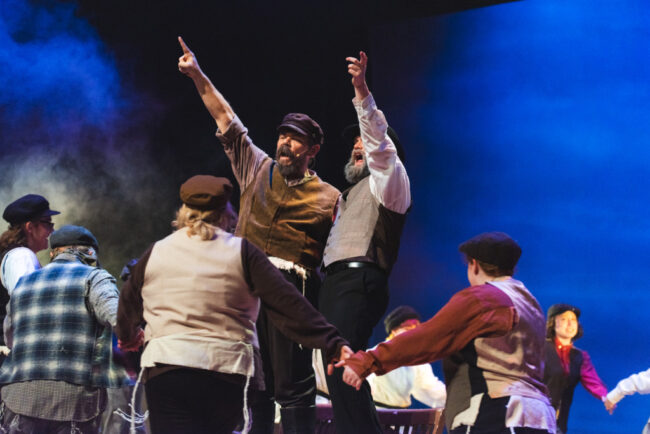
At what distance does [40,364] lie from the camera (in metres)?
3.24

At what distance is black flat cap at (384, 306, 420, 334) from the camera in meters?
6.15

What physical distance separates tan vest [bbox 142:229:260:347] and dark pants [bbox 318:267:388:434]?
666 mm

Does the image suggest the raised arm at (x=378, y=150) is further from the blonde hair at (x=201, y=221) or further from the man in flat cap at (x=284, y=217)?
the blonde hair at (x=201, y=221)

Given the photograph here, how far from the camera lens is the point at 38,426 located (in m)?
3.27

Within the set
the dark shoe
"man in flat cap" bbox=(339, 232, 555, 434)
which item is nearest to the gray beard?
"man in flat cap" bbox=(339, 232, 555, 434)

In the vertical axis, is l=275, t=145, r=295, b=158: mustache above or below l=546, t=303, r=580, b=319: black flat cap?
below

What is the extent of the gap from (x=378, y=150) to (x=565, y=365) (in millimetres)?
3316

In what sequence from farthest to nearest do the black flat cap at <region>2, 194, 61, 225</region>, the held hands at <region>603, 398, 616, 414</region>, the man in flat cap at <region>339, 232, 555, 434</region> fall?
the held hands at <region>603, 398, 616, 414</region>
the black flat cap at <region>2, 194, 61, 225</region>
the man in flat cap at <region>339, 232, 555, 434</region>

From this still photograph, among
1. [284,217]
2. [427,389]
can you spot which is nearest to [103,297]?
[284,217]

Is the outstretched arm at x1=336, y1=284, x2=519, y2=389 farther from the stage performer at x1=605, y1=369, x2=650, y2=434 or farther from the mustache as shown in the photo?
the stage performer at x1=605, y1=369, x2=650, y2=434

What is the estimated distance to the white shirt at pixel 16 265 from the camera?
12.7ft

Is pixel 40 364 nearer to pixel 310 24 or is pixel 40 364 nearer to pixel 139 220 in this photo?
pixel 139 220

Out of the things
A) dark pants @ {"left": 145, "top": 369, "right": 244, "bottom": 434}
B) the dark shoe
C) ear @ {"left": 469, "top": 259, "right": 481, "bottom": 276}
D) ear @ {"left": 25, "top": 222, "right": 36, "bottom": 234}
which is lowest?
dark pants @ {"left": 145, "top": 369, "right": 244, "bottom": 434}

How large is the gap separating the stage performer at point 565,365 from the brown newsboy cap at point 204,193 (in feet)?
12.7
